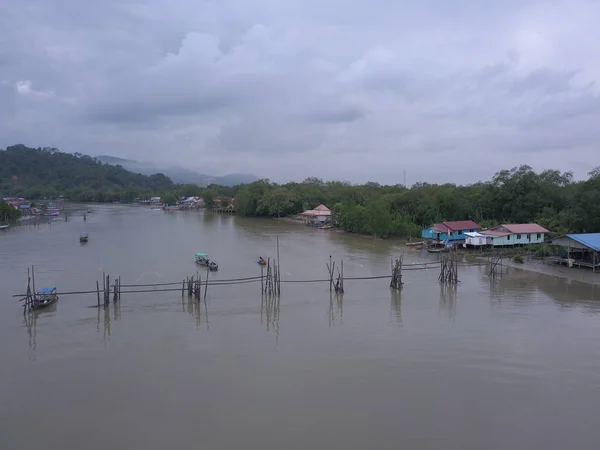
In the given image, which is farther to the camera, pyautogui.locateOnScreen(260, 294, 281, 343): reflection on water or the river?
pyautogui.locateOnScreen(260, 294, 281, 343): reflection on water

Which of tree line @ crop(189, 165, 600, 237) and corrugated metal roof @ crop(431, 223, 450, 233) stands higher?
tree line @ crop(189, 165, 600, 237)

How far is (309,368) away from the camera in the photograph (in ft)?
29.0

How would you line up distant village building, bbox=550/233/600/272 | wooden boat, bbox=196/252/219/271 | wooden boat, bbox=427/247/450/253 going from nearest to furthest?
distant village building, bbox=550/233/600/272
wooden boat, bbox=196/252/219/271
wooden boat, bbox=427/247/450/253

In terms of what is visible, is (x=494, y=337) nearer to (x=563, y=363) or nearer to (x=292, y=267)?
(x=563, y=363)

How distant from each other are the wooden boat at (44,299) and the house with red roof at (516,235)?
19.1 meters

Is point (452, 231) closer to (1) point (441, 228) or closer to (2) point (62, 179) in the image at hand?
(1) point (441, 228)

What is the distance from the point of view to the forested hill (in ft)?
270

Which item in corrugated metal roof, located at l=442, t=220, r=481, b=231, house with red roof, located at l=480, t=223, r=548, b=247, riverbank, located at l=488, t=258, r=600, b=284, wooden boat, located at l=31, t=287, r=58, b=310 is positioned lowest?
wooden boat, located at l=31, t=287, r=58, b=310

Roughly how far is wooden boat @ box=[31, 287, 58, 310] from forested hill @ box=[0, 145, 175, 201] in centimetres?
7345

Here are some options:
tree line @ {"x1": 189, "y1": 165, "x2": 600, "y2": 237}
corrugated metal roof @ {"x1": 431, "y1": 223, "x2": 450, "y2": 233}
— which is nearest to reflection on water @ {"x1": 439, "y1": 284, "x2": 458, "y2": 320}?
corrugated metal roof @ {"x1": 431, "y1": 223, "x2": 450, "y2": 233}

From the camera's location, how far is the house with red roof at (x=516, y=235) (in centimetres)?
2225

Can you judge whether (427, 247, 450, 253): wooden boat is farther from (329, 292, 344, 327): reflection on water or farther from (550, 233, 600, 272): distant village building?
(329, 292, 344, 327): reflection on water

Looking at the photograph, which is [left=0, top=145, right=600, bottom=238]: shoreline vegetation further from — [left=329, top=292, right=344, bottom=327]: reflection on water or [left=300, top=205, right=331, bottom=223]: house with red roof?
[left=329, top=292, right=344, bottom=327]: reflection on water

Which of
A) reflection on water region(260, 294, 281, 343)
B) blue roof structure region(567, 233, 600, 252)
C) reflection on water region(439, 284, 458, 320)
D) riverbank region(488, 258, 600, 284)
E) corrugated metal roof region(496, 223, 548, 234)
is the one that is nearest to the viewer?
reflection on water region(260, 294, 281, 343)
